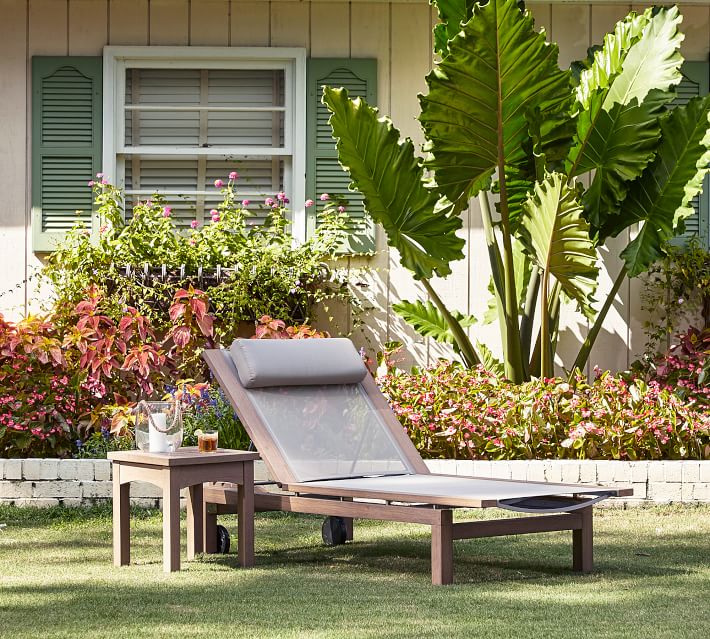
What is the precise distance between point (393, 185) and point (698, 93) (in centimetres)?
300

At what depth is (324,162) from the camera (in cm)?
912

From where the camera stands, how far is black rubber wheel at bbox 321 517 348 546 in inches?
237

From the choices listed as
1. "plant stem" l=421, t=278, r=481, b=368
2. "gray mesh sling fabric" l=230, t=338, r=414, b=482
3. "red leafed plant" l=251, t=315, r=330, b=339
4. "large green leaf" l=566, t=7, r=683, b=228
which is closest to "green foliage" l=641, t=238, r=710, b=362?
"large green leaf" l=566, t=7, r=683, b=228

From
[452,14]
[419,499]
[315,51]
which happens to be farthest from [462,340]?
[419,499]

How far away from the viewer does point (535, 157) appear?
26.7 feet

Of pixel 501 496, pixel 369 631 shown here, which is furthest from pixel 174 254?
pixel 369 631

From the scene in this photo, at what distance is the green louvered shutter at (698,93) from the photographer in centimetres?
930

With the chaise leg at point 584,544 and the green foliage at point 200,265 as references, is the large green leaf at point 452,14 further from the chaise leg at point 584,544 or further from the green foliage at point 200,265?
the chaise leg at point 584,544

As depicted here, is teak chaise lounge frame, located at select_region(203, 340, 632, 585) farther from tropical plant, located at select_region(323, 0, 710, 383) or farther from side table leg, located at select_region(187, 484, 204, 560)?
tropical plant, located at select_region(323, 0, 710, 383)

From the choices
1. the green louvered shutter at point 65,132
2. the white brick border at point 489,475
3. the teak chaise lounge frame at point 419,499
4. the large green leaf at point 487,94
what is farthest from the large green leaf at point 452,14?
the teak chaise lounge frame at point 419,499

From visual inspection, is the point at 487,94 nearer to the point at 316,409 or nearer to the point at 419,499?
the point at 316,409

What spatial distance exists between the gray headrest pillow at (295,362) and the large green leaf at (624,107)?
8.40 ft

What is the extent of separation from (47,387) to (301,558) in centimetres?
270

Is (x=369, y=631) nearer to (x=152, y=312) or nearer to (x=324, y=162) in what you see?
(x=152, y=312)
